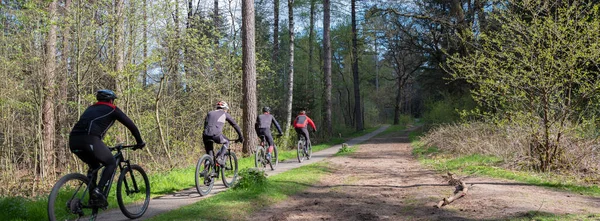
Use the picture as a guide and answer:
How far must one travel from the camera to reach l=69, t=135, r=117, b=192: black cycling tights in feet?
15.3

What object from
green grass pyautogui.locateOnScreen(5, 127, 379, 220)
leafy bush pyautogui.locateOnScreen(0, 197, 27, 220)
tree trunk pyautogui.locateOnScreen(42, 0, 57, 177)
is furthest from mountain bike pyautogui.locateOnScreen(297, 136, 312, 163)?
leafy bush pyautogui.locateOnScreen(0, 197, 27, 220)

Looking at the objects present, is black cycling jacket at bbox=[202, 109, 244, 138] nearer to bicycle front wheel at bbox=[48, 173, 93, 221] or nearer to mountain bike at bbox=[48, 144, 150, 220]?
mountain bike at bbox=[48, 144, 150, 220]

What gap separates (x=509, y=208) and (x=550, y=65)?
434 cm

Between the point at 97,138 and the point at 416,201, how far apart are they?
4.76 metres

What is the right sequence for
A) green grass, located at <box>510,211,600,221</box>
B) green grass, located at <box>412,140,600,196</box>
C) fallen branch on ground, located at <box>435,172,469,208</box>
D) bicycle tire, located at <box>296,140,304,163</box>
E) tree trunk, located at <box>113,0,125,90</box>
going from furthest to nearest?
bicycle tire, located at <box>296,140,304,163</box>, tree trunk, located at <box>113,0,125,90</box>, green grass, located at <box>412,140,600,196</box>, fallen branch on ground, located at <box>435,172,469,208</box>, green grass, located at <box>510,211,600,221</box>

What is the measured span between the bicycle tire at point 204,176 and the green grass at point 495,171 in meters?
5.91

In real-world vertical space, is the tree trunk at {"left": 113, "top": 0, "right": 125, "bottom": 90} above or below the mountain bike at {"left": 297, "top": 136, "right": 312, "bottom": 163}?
above

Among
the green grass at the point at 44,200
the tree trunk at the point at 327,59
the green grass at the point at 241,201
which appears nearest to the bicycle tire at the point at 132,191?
the green grass at the point at 241,201

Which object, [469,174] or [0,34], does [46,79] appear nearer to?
[0,34]

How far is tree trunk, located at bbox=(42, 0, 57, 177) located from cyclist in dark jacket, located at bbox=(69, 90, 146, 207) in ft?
21.6

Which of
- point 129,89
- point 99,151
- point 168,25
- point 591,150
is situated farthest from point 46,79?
point 591,150

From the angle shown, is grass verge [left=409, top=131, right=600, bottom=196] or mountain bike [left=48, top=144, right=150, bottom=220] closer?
mountain bike [left=48, top=144, right=150, bottom=220]

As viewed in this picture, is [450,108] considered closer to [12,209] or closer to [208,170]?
[208,170]

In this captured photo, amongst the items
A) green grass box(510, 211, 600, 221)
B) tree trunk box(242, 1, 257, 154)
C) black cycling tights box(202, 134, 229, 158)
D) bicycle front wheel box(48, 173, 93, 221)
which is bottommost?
green grass box(510, 211, 600, 221)
